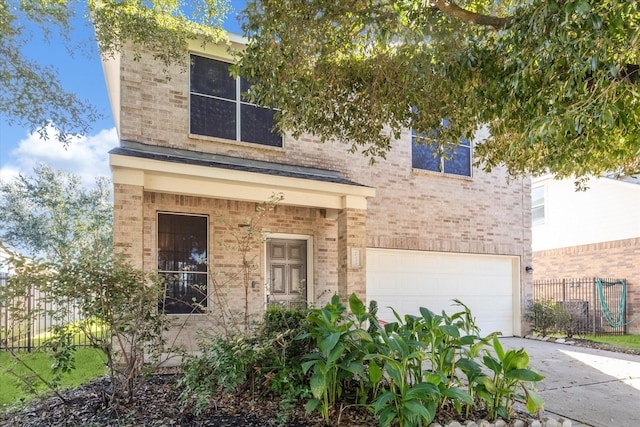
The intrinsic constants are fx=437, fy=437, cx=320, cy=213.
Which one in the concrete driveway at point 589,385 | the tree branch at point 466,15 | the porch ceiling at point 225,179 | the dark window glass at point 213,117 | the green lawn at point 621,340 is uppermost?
the tree branch at point 466,15

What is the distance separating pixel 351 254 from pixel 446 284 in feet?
12.3

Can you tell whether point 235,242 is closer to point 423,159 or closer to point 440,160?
point 423,159

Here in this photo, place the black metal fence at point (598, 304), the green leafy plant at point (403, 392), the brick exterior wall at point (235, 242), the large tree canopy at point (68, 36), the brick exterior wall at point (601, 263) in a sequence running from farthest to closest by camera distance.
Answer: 1. the brick exterior wall at point (601, 263)
2. the black metal fence at point (598, 304)
3. the brick exterior wall at point (235, 242)
4. the large tree canopy at point (68, 36)
5. the green leafy plant at point (403, 392)

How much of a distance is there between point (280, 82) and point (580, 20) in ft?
11.9

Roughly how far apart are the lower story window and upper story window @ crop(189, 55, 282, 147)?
1854mm

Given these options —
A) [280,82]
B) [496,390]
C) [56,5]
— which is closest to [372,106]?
[280,82]

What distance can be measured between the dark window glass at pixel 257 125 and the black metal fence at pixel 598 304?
9.08 m

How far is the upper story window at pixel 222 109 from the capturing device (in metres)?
8.98

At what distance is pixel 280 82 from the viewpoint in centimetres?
608

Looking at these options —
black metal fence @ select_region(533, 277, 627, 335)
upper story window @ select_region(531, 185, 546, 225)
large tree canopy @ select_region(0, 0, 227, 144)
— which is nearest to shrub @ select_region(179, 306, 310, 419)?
large tree canopy @ select_region(0, 0, 227, 144)

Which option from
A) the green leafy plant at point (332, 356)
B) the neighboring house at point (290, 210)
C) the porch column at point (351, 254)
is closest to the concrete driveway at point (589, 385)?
the green leafy plant at point (332, 356)

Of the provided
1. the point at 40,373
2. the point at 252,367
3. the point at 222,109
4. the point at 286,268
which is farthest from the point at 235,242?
the point at 252,367

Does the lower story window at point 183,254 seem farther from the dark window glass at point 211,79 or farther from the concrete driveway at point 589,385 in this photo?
the concrete driveway at point 589,385

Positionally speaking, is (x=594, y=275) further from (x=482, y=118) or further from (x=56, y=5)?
(x=56, y=5)
